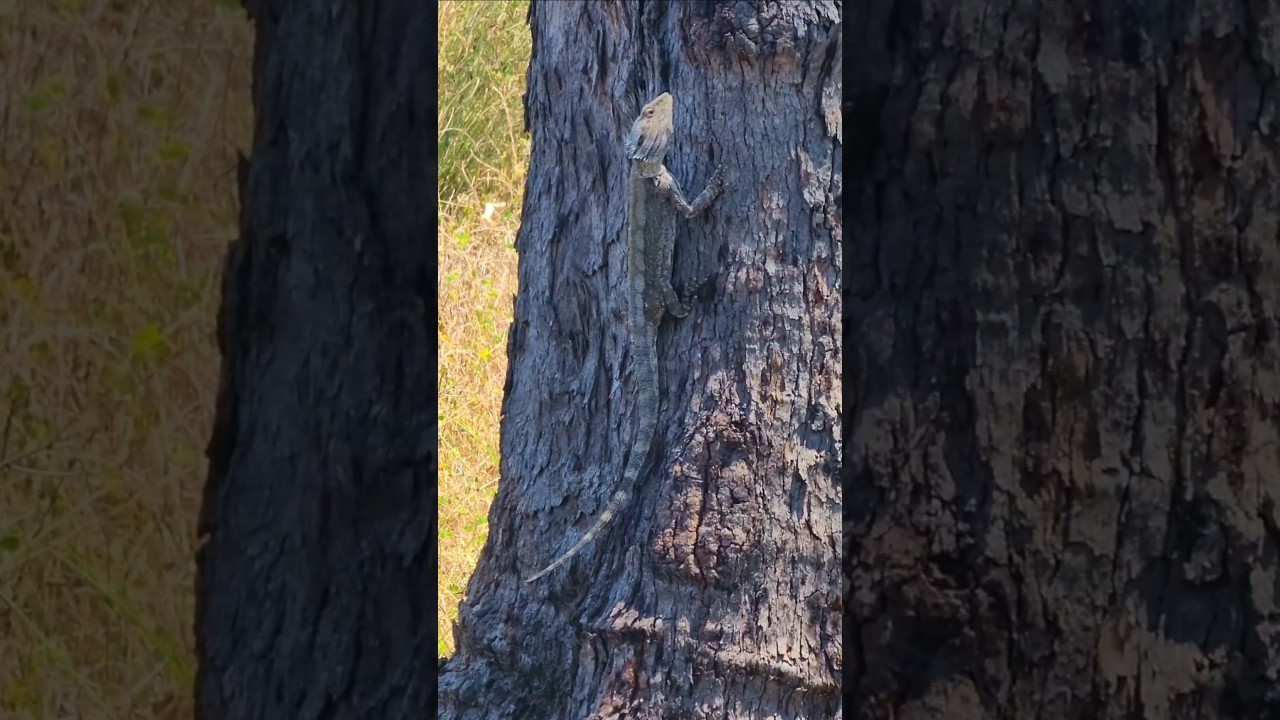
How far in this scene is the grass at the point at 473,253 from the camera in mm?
6012

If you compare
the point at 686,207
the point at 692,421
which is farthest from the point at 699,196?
the point at 692,421

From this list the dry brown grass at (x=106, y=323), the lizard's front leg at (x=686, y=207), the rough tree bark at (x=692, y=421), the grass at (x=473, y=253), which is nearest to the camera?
the dry brown grass at (x=106, y=323)

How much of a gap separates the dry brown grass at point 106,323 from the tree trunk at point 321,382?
0.03 m

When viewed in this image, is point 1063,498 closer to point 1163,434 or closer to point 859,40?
point 1163,434

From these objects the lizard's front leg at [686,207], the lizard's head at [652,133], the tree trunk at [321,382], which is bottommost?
the tree trunk at [321,382]

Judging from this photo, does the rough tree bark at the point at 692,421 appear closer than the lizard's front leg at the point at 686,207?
Yes

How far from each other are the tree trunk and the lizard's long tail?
2823 millimetres

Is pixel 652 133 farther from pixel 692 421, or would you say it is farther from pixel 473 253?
pixel 473 253

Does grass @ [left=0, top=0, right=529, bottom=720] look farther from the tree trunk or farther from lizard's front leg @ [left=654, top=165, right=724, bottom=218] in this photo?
lizard's front leg @ [left=654, top=165, right=724, bottom=218]

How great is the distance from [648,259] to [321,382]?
304 centimetres

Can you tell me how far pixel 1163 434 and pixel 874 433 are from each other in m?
0.21

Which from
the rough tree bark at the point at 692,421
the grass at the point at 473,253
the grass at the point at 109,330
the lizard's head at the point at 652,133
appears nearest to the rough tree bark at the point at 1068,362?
the grass at the point at 109,330

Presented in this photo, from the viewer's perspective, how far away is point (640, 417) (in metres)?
3.99

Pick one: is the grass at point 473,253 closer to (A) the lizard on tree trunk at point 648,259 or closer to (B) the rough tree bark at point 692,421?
→ (B) the rough tree bark at point 692,421
